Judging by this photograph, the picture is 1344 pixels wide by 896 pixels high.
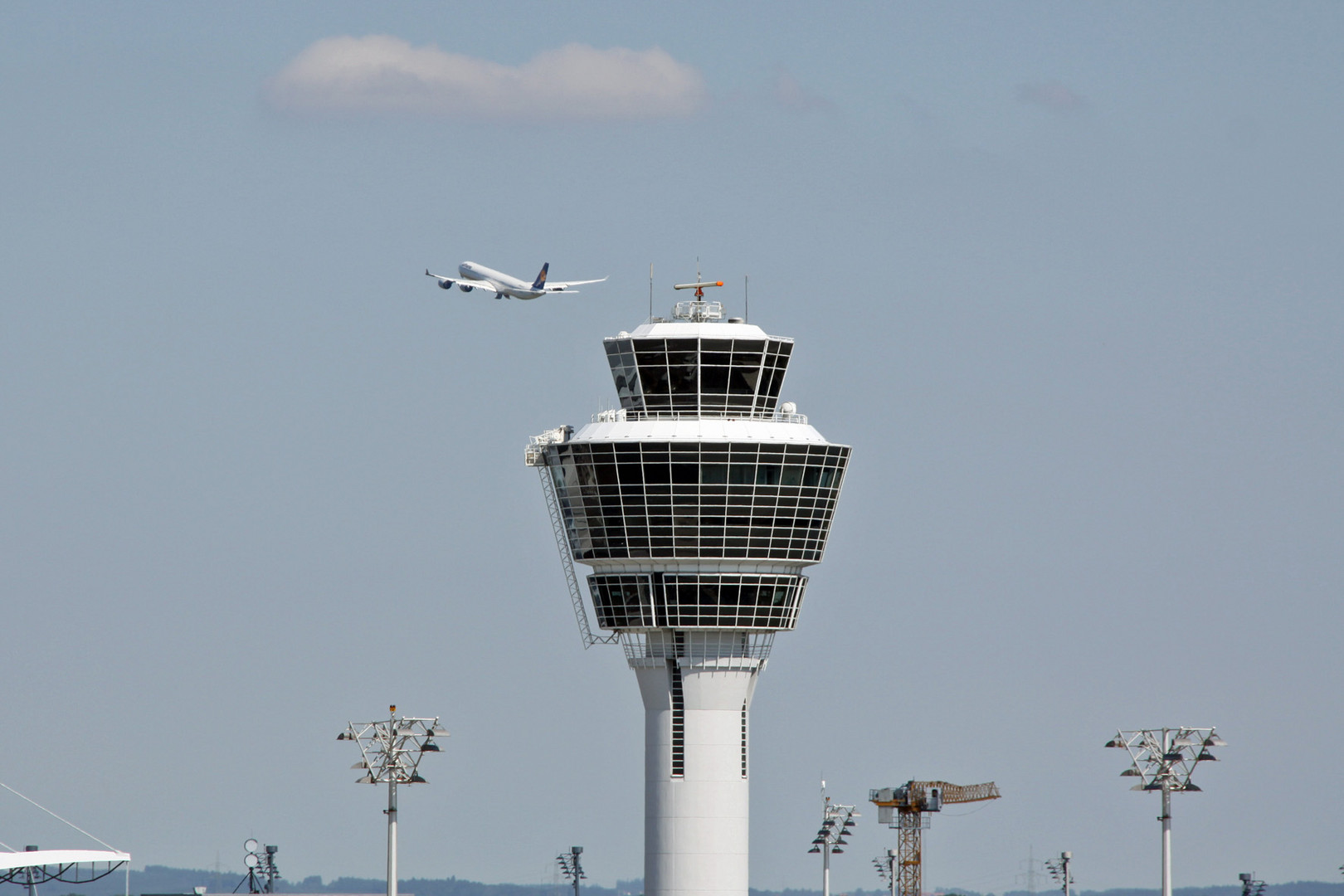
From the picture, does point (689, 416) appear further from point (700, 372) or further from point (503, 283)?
point (503, 283)

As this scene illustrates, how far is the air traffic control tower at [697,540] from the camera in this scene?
127 m

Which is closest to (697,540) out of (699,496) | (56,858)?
(699,496)

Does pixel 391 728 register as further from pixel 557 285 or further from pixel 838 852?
pixel 838 852

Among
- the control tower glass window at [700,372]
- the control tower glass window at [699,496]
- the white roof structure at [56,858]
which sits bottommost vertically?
the white roof structure at [56,858]

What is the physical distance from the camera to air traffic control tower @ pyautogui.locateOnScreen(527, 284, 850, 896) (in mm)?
127375

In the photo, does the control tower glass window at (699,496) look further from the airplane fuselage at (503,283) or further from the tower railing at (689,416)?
A: the airplane fuselage at (503,283)

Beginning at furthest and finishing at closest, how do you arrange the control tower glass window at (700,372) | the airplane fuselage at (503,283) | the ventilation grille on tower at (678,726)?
the airplane fuselage at (503,283) < the control tower glass window at (700,372) < the ventilation grille on tower at (678,726)

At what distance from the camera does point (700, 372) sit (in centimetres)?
13050

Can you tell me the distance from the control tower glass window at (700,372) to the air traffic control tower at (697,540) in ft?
0.22

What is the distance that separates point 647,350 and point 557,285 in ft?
136

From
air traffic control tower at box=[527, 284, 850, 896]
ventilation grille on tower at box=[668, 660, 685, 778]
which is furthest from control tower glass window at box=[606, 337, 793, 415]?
ventilation grille on tower at box=[668, 660, 685, 778]

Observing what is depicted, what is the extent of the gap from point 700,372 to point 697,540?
1004 centimetres

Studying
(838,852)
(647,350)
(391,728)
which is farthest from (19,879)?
(838,852)

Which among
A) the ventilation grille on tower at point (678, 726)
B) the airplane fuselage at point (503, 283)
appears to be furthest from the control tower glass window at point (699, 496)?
the airplane fuselage at point (503, 283)
